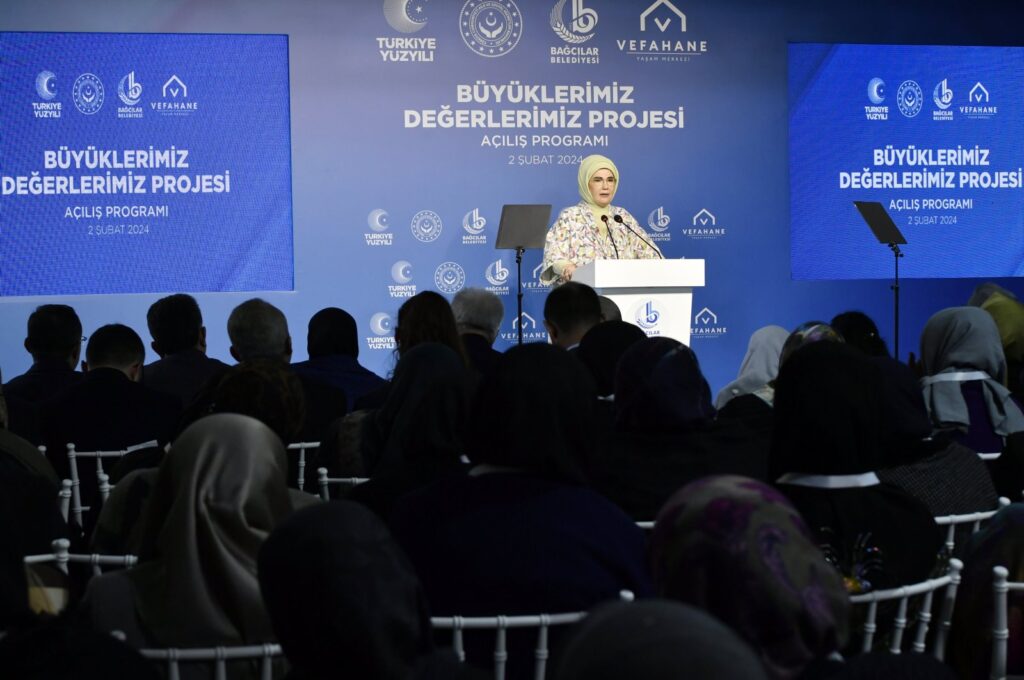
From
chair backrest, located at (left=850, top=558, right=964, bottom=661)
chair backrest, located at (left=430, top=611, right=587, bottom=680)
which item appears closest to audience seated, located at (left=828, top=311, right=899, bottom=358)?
chair backrest, located at (left=850, top=558, right=964, bottom=661)

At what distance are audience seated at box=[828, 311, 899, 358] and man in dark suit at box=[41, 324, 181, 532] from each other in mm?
2180

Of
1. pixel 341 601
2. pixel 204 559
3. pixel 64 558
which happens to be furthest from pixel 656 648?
pixel 64 558

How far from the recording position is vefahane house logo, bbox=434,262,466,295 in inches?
305

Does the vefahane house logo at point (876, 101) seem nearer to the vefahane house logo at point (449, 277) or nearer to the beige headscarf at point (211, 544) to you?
the vefahane house logo at point (449, 277)

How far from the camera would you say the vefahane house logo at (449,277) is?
775cm

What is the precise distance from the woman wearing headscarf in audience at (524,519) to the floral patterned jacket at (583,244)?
4771mm

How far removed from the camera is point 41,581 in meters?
1.77

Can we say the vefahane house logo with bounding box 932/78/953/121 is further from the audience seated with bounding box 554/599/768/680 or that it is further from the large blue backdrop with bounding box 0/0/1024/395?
the audience seated with bounding box 554/599/768/680

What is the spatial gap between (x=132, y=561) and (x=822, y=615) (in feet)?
3.82

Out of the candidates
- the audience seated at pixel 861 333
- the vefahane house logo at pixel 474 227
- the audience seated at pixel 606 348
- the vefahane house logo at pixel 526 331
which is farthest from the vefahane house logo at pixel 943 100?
the audience seated at pixel 606 348

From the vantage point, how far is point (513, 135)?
310 inches

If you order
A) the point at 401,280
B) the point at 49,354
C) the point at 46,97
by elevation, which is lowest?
the point at 49,354

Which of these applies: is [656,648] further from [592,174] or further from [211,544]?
[592,174]

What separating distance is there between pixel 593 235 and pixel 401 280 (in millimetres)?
1557
